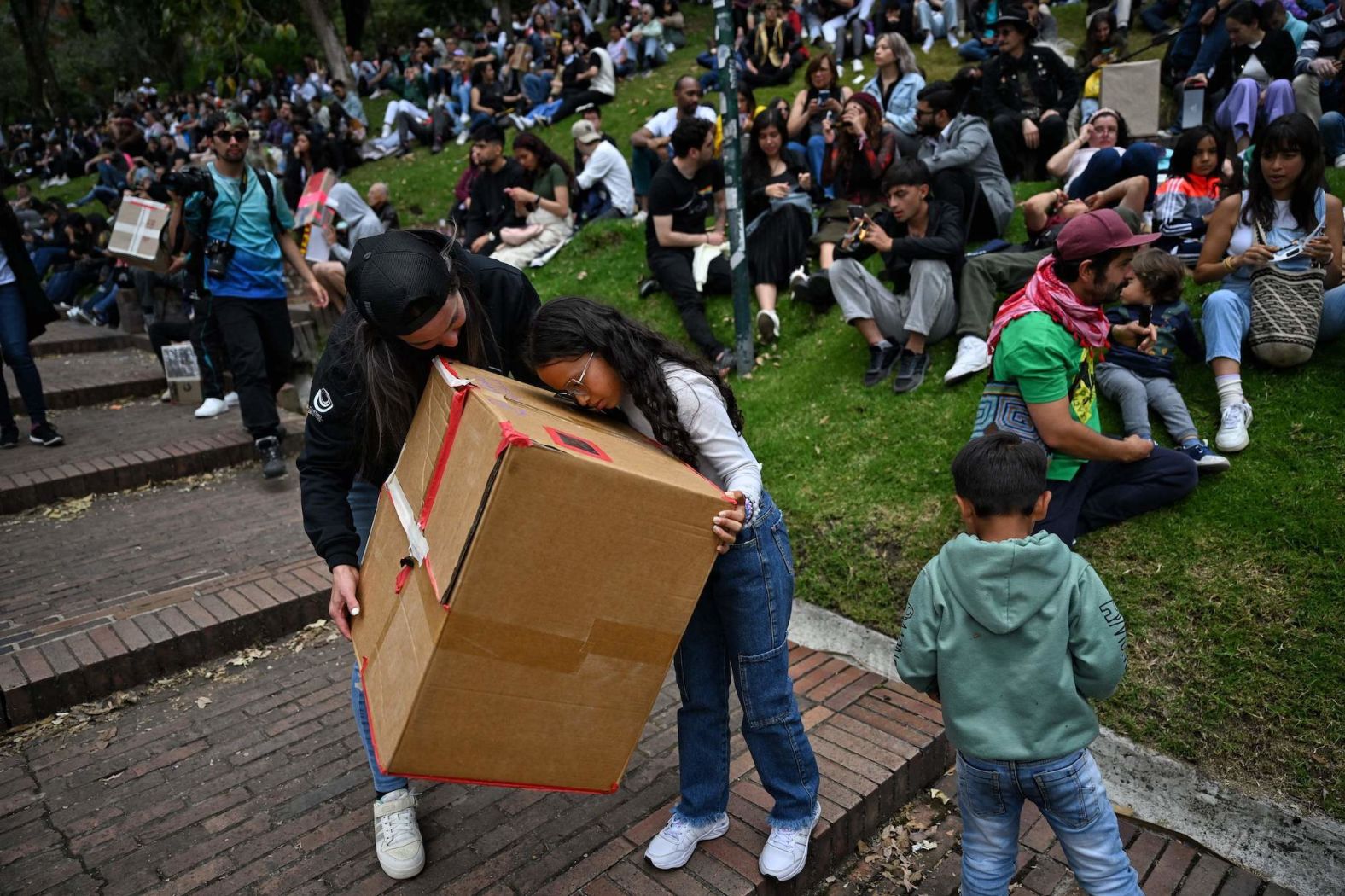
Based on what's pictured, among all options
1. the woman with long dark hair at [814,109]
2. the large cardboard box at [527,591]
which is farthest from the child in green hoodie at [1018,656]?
the woman with long dark hair at [814,109]

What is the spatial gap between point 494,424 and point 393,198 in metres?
14.6

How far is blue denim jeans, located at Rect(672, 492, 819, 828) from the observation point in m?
2.33

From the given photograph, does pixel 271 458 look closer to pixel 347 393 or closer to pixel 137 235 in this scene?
pixel 137 235

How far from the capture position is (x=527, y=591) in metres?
1.85

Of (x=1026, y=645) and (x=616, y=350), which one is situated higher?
(x=616, y=350)

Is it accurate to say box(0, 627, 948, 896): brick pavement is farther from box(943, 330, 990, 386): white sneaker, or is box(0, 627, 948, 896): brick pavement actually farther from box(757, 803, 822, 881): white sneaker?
box(943, 330, 990, 386): white sneaker

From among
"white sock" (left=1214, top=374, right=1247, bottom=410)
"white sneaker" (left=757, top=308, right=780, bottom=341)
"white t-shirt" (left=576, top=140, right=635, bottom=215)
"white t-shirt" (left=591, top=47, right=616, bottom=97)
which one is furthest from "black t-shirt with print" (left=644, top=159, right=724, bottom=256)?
"white t-shirt" (left=591, top=47, right=616, bottom=97)

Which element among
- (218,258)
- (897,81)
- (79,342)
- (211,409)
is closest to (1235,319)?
(897,81)

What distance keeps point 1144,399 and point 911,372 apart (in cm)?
143

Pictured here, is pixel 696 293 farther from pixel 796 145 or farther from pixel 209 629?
pixel 209 629

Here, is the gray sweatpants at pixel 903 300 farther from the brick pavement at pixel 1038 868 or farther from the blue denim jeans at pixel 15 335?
the blue denim jeans at pixel 15 335

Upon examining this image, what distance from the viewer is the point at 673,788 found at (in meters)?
3.07

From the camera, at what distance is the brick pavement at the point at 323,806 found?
8.74ft

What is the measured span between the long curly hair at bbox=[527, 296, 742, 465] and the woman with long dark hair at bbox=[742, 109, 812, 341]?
454cm
